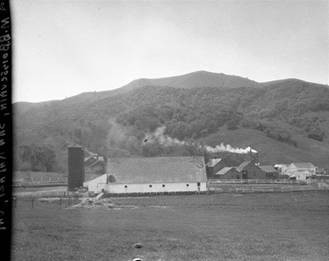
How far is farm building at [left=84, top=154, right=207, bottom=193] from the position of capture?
4947cm

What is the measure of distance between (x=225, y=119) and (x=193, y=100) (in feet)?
137

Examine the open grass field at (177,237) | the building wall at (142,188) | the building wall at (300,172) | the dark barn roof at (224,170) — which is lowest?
the open grass field at (177,237)

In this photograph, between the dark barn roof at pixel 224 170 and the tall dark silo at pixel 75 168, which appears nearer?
the tall dark silo at pixel 75 168

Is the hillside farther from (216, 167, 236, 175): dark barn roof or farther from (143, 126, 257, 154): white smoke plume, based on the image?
(216, 167, 236, 175): dark barn roof

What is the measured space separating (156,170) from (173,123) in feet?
266

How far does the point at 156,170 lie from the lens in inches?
2014

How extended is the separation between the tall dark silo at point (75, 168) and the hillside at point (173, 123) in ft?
68.5

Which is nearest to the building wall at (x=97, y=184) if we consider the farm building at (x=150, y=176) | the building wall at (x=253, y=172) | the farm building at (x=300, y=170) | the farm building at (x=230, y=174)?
the farm building at (x=150, y=176)

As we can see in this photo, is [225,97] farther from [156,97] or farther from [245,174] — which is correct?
[245,174]

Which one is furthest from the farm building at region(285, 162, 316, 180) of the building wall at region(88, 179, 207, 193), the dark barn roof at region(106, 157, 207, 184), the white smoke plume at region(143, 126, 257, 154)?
the building wall at region(88, 179, 207, 193)

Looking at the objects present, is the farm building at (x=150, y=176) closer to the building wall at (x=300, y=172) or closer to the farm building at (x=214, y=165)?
the farm building at (x=214, y=165)

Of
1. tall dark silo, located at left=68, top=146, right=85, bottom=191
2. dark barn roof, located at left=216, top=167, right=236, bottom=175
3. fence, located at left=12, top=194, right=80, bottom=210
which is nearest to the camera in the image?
fence, located at left=12, top=194, right=80, bottom=210

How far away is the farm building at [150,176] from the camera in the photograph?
49.5 meters

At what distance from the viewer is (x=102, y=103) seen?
157375mm
